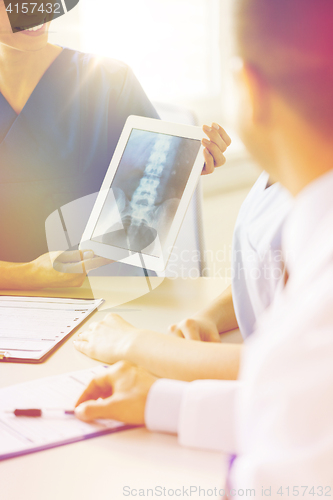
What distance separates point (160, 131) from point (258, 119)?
0.55m

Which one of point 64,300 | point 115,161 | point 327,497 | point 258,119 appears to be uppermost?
point 258,119

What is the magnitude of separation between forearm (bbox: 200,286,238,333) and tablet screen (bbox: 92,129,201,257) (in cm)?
13

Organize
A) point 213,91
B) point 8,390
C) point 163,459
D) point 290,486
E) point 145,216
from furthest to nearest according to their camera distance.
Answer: point 213,91, point 145,216, point 8,390, point 163,459, point 290,486

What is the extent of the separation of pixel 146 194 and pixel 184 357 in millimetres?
367

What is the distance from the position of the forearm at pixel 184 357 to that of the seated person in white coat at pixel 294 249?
0.45 ft

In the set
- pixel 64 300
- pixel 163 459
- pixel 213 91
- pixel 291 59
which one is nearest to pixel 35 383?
pixel 163 459

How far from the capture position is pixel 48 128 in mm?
1212

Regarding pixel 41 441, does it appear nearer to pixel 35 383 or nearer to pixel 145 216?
pixel 35 383

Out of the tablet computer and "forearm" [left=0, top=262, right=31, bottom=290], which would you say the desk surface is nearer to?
the tablet computer

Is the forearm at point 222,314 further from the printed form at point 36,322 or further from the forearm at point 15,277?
the forearm at point 15,277

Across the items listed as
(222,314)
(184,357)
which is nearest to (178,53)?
(222,314)

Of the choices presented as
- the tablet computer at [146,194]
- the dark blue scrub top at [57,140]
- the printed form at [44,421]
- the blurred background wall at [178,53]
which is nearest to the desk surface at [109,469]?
the printed form at [44,421]

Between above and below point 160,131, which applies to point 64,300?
below

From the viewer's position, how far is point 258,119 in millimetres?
352
